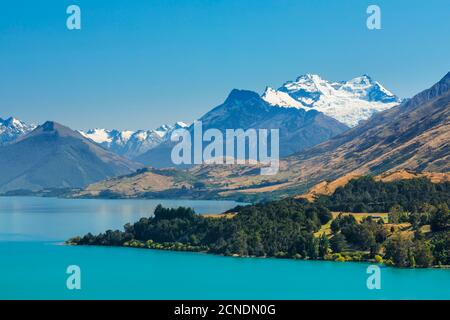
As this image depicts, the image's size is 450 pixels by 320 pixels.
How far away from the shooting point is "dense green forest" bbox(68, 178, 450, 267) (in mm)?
154625

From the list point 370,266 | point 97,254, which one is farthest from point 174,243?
point 370,266

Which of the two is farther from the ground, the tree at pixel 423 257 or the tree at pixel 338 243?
the tree at pixel 338 243

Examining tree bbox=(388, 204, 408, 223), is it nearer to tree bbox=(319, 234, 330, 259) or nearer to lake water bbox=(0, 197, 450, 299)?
tree bbox=(319, 234, 330, 259)

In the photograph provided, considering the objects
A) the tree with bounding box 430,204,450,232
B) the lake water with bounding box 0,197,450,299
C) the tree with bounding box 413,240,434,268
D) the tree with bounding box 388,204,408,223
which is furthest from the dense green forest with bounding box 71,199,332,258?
the tree with bounding box 430,204,450,232

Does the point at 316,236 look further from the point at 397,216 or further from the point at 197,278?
the point at 197,278

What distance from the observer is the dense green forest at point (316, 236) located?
6088 inches

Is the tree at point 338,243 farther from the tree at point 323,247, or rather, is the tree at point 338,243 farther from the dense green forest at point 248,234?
the dense green forest at point 248,234

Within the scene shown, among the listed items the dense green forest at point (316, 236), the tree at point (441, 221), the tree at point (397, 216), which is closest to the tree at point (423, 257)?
the dense green forest at point (316, 236)

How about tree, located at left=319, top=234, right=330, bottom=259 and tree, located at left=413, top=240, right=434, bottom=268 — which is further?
tree, located at left=319, top=234, right=330, bottom=259

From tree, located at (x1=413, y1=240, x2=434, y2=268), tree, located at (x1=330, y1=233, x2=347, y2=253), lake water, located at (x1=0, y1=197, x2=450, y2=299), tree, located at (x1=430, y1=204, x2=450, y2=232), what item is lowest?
lake water, located at (x1=0, y1=197, x2=450, y2=299)

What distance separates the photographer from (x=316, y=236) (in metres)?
177

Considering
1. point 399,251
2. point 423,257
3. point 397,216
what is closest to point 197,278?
point 399,251
